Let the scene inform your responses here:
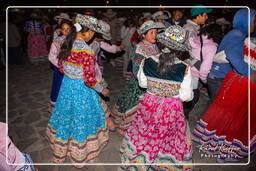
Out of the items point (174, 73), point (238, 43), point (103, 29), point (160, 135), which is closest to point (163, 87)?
point (174, 73)

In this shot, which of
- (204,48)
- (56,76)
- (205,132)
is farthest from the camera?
(56,76)

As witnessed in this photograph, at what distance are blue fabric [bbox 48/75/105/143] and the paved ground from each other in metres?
0.67

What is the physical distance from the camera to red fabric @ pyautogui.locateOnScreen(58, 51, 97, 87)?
2668 millimetres

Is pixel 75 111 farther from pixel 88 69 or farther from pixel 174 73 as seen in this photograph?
pixel 174 73

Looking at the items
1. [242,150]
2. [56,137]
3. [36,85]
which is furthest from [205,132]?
[36,85]

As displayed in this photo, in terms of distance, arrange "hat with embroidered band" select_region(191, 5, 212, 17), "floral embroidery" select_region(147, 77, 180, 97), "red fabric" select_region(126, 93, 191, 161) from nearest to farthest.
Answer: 1. "floral embroidery" select_region(147, 77, 180, 97)
2. "red fabric" select_region(126, 93, 191, 161)
3. "hat with embroidered band" select_region(191, 5, 212, 17)

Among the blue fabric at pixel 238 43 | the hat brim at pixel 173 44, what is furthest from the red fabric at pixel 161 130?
the blue fabric at pixel 238 43

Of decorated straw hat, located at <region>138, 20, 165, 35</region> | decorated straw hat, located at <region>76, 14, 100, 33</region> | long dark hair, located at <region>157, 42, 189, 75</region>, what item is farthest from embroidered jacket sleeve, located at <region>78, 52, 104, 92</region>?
decorated straw hat, located at <region>138, 20, 165, 35</region>

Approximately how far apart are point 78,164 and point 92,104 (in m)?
0.98

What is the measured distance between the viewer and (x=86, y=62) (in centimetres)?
267

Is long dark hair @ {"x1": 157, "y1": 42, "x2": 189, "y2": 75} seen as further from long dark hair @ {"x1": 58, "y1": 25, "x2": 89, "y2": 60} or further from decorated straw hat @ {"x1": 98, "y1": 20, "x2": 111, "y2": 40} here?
long dark hair @ {"x1": 58, "y1": 25, "x2": 89, "y2": 60}

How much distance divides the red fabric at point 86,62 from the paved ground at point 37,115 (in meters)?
1.55

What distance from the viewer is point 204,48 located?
3.32 metres
